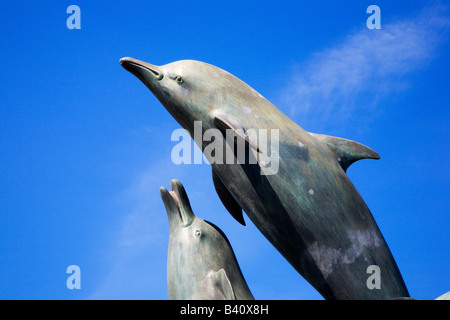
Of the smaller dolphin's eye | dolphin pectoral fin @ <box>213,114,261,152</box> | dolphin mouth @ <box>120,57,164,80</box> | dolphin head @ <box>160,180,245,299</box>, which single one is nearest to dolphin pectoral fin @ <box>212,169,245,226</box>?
dolphin head @ <box>160,180,245,299</box>

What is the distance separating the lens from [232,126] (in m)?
7.74

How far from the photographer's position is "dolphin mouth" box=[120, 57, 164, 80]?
340 inches

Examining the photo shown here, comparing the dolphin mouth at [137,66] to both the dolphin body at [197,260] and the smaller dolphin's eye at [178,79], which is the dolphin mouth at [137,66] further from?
the dolphin body at [197,260]

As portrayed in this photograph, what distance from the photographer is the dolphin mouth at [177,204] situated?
8.86 m

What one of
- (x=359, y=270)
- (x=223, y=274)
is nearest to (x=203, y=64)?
(x=223, y=274)

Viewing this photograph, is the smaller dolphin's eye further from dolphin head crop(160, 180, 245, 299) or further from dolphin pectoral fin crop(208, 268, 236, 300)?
dolphin pectoral fin crop(208, 268, 236, 300)

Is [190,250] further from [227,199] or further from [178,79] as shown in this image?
[178,79]

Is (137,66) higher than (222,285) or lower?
higher

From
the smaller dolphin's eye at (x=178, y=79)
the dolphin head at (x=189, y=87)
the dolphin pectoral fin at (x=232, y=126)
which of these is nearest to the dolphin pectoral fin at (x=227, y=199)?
the dolphin head at (x=189, y=87)

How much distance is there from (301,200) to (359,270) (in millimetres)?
1246

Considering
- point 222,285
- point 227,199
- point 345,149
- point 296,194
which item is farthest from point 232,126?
point 222,285

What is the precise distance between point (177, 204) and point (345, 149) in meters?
2.72

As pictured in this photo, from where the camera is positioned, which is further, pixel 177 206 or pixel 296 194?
pixel 177 206
